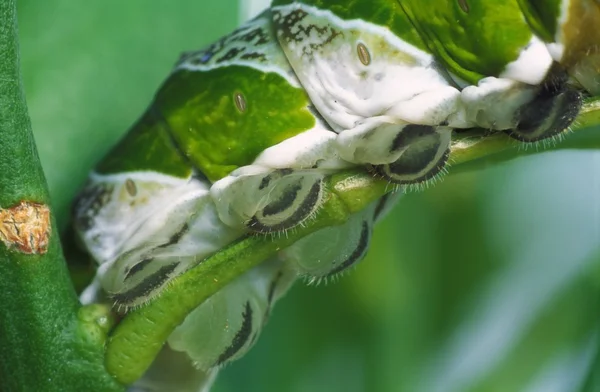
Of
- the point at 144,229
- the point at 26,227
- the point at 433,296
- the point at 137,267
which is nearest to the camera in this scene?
the point at 26,227

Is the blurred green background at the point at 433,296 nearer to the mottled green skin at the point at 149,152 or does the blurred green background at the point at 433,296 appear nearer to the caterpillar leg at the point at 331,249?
the mottled green skin at the point at 149,152

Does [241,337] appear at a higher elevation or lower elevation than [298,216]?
lower

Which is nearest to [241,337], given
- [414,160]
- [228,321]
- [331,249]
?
[228,321]

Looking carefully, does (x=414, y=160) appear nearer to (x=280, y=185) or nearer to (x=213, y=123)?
(x=280, y=185)

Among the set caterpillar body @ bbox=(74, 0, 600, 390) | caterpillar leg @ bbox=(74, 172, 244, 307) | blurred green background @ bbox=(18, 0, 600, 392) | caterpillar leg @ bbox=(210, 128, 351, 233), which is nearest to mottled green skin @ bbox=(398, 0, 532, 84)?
caterpillar body @ bbox=(74, 0, 600, 390)

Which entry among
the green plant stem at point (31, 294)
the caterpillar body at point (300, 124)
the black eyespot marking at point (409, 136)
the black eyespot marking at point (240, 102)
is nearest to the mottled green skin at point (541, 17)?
the caterpillar body at point (300, 124)
